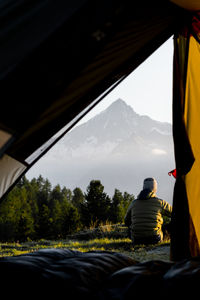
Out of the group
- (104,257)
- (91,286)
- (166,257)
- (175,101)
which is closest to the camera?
(91,286)

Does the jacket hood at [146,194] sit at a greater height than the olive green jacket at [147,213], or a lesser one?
greater

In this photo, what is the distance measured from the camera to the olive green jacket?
538cm

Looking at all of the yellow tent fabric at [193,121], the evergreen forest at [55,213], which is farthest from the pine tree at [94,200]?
the yellow tent fabric at [193,121]

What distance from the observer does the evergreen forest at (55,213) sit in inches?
1145

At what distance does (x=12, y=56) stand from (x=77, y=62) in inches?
11.6

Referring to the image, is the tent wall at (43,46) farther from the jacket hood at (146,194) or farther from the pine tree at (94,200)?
the pine tree at (94,200)

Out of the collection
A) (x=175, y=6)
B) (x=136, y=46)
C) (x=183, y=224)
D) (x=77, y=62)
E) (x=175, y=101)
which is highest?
(x=175, y=6)

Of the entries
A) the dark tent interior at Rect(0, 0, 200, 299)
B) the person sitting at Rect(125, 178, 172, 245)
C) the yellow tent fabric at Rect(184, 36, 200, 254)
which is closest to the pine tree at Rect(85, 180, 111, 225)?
the person sitting at Rect(125, 178, 172, 245)

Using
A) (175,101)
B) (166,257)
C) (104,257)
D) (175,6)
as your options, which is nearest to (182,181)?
(175,101)

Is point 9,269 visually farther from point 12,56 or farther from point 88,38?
point 88,38

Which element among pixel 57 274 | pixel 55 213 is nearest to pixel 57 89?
pixel 57 274

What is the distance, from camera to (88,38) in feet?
4.75

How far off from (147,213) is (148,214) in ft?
0.08

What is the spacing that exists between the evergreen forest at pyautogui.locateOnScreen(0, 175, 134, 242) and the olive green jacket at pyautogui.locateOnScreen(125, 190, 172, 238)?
10.6 m
